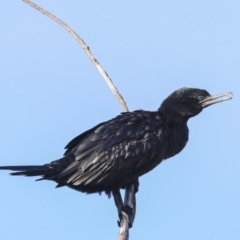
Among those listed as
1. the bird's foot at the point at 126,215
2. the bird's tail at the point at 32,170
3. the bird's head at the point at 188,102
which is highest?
the bird's head at the point at 188,102

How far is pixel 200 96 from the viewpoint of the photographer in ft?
33.0

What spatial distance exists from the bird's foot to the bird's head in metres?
1.48

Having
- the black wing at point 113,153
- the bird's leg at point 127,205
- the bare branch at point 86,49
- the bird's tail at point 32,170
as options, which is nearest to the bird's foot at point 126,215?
the bird's leg at point 127,205

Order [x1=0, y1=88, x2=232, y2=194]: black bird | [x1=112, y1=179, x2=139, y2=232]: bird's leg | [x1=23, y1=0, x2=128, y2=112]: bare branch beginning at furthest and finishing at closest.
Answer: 1. [x1=23, y1=0, x2=128, y2=112]: bare branch
2. [x1=0, y1=88, x2=232, y2=194]: black bird
3. [x1=112, y1=179, x2=139, y2=232]: bird's leg

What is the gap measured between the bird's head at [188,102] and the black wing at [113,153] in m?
0.54

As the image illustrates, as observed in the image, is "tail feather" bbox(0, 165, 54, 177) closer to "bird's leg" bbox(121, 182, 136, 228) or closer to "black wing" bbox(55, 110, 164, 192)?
"black wing" bbox(55, 110, 164, 192)

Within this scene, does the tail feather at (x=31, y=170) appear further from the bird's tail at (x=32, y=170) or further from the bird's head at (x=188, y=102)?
the bird's head at (x=188, y=102)

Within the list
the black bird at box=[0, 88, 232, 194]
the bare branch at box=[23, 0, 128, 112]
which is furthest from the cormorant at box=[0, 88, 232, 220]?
the bare branch at box=[23, 0, 128, 112]

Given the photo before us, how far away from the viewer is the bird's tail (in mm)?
8787

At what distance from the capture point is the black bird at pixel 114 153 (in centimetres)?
909

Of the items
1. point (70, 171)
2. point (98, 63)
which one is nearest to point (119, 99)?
point (98, 63)

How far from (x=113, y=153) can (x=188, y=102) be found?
1307 mm

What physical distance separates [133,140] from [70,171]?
76cm

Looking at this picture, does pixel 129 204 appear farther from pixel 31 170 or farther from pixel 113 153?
pixel 31 170
